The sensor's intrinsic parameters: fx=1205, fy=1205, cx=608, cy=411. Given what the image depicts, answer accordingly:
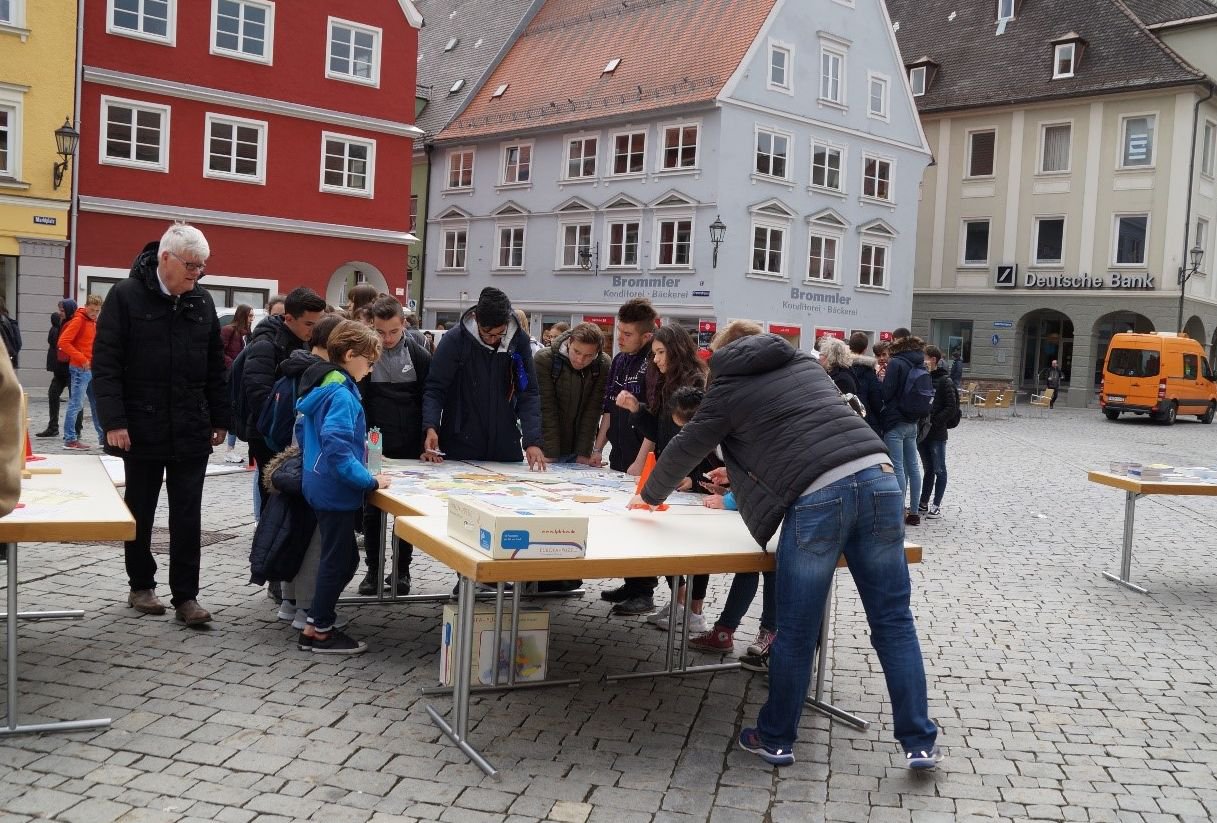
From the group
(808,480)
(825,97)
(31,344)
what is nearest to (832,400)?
(808,480)

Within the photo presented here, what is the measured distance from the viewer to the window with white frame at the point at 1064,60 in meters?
41.1

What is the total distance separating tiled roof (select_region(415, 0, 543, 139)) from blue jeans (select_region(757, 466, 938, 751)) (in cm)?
4052

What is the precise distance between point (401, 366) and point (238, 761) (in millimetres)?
3215

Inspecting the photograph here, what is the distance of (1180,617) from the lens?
7.79 meters

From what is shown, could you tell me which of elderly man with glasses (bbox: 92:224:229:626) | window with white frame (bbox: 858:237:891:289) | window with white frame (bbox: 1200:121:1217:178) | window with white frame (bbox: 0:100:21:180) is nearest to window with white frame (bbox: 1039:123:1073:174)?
window with white frame (bbox: 1200:121:1217:178)

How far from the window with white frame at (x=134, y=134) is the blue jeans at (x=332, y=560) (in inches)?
898

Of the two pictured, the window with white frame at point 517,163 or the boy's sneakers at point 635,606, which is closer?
the boy's sneakers at point 635,606

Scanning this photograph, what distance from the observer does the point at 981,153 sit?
43.0 meters

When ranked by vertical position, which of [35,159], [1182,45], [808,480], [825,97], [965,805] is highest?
[1182,45]

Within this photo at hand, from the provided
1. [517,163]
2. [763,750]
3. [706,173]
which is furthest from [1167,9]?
[763,750]

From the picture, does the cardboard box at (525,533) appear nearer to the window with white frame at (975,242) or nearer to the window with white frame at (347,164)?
the window with white frame at (347,164)

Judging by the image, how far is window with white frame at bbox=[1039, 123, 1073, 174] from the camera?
135ft

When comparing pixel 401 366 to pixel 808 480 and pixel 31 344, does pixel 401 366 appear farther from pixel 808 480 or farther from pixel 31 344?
pixel 31 344

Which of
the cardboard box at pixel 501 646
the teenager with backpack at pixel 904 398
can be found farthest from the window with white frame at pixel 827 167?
the cardboard box at pixel 501 646
